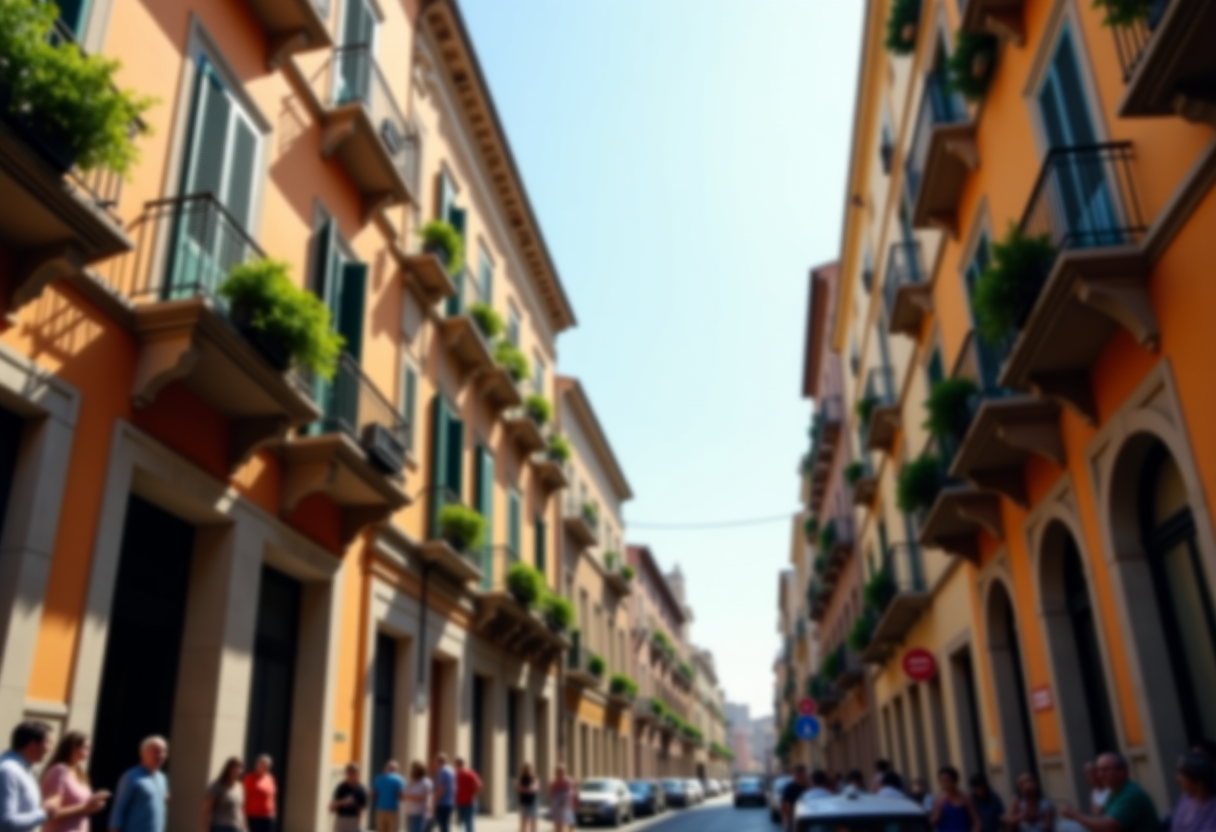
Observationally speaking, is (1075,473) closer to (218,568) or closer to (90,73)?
(218,568)

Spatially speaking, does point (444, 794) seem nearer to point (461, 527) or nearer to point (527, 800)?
point (527, 800)

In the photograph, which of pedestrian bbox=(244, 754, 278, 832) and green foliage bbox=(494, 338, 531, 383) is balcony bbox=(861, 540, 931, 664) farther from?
pedestrian bbox=(244, 754, 278, 832)

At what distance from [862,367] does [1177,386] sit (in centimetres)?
1860

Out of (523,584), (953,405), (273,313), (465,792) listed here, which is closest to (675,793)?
(523,584)

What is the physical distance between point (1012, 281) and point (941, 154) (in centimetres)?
492

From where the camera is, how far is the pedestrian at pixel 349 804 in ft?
38.9

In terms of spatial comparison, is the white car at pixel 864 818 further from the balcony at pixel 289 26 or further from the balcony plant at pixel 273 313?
the balcony at pixel 289 26

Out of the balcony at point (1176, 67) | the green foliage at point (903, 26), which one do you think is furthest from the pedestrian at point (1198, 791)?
the green foliage at point (903, 26)

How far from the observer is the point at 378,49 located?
16.8 m

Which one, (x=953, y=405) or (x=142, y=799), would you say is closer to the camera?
(x=142, y=799)

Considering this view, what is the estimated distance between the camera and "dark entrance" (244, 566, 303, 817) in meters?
12.0

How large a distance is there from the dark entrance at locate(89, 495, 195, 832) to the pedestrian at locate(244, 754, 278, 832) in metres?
1.03

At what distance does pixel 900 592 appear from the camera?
20484mm

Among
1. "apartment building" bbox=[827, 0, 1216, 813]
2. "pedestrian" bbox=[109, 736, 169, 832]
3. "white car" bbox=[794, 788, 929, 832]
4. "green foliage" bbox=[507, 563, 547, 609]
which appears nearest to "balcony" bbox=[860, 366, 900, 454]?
"apartment building" bbox=[827, 0, 1216, 813]
